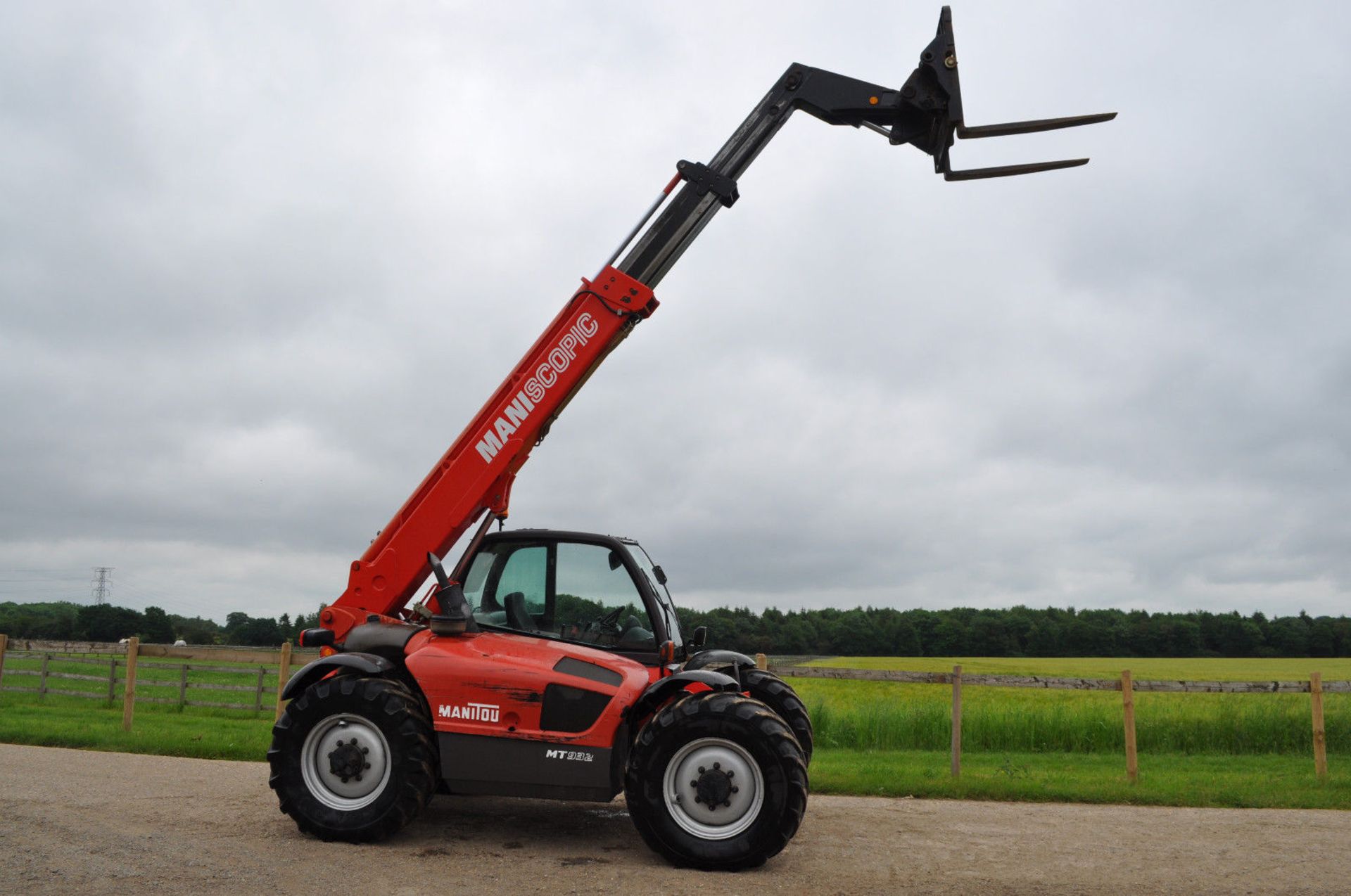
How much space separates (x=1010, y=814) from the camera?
9.18 meters

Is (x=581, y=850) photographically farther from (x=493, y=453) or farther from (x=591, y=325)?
(x=591, y=325)

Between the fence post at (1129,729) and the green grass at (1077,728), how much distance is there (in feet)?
11.9

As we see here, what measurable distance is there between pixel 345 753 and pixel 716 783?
2.61 m

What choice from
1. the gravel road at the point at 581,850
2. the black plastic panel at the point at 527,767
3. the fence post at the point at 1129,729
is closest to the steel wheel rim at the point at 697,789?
the gravel road at the point at 581,850

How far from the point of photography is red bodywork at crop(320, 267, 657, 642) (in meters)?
7.48

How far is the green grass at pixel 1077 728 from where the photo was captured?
1597 centimetres

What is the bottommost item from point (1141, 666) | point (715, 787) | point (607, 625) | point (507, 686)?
point (1141, 666)

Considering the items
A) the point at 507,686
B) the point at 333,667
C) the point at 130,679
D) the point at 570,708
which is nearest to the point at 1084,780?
the point at 570,708

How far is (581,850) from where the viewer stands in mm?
6645

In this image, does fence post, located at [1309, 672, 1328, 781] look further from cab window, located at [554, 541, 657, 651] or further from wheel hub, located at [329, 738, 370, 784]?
wheel hub, located at [329, 738, 370, 784]

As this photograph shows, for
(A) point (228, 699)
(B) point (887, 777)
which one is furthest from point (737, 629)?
(A) point (228, 699)

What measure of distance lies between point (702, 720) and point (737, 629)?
4738 mm

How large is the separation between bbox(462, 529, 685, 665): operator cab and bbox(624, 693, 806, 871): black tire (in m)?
0.95

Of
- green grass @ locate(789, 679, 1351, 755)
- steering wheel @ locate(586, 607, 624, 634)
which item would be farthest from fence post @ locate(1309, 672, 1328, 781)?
steering wheel @ locate(586, 607, 624, 634)
